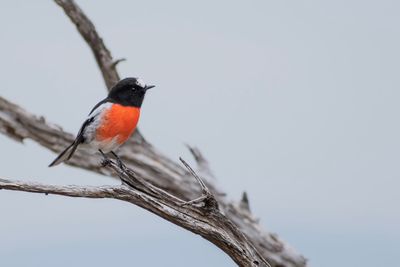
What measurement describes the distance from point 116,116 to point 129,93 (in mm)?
184

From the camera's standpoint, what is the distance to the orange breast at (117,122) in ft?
16.6

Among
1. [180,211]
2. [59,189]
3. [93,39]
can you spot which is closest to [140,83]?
[180,211]

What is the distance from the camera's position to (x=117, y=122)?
16.6ft

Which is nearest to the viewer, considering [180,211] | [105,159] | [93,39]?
[180,211]

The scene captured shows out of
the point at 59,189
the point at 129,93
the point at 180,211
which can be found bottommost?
the point at 59,189

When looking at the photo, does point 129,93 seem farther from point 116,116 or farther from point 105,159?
point 105,159

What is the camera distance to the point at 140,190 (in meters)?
4.59

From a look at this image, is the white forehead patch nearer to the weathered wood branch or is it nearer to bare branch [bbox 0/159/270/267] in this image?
bare branch [bbox 0/159/270/267]

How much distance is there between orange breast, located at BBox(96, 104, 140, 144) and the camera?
5051 mm

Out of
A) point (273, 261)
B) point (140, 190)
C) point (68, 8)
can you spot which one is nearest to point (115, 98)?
point (140, 190)

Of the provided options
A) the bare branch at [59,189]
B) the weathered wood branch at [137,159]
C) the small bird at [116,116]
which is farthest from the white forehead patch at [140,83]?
the weathered wood branch at [137,159]

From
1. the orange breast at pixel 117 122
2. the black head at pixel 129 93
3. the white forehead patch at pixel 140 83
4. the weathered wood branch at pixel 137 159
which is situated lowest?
the orange breast at pixel 117 122

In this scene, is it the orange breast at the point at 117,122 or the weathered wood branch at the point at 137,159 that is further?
the weathered wood branch at the point at 137,159

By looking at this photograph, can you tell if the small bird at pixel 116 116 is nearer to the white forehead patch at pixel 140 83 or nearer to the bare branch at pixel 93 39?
the white forehead patch at pixel 140 83
